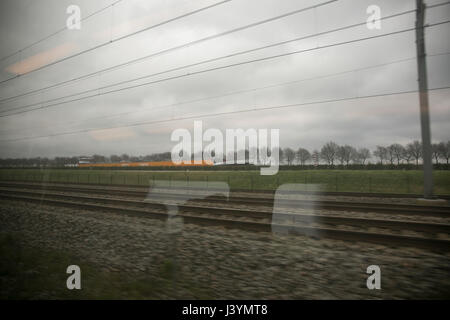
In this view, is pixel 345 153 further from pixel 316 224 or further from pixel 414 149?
pixel 316 224

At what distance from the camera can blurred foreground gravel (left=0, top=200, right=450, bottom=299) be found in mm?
4133

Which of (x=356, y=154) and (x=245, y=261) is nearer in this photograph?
(x=245, y=261)

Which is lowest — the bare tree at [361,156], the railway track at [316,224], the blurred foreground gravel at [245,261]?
the blurred foreground gravel at [245,261]

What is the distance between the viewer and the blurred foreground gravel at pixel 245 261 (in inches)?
163

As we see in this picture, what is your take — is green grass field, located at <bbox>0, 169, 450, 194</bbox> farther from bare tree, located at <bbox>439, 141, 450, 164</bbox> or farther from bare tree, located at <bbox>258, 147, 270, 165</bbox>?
bare tree, located at <bbox>258, 147, 270, 165</bbox>

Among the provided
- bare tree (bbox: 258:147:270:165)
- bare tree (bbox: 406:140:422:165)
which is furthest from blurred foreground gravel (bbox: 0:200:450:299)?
bare tree (bbox: 406:140:422:165)

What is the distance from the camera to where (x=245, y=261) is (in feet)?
17.7

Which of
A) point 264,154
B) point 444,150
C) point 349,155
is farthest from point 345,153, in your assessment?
point 264,154

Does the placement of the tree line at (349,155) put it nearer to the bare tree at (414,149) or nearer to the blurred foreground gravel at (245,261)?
the bare tree at (414,149)

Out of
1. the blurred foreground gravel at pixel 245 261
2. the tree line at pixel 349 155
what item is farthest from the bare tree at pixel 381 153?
the blurred foreground gravel at pixel 245 261
